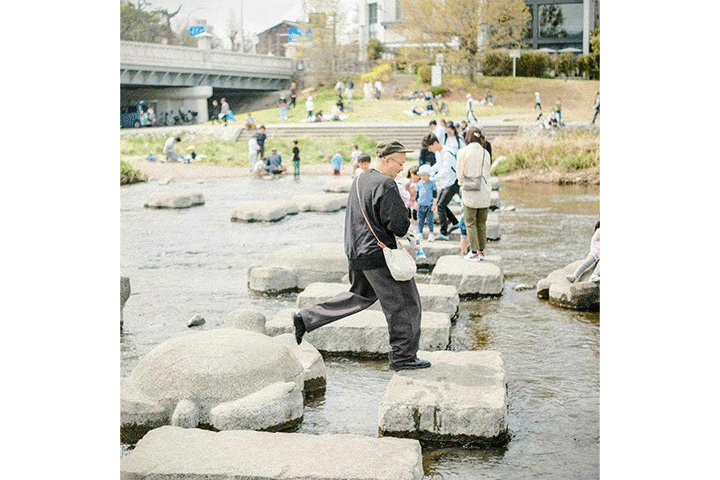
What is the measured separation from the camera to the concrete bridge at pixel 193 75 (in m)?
32.8

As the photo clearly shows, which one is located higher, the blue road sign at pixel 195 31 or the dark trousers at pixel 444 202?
the blue road sign at pixel 195 31

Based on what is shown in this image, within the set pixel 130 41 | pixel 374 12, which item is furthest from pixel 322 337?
pixel 374 12

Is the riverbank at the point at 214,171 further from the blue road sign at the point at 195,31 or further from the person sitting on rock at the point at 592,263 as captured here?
the person sitting on rock at the point at 592,263

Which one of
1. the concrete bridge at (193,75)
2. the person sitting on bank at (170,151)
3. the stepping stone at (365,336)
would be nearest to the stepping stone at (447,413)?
the stepping stone at (365,336)

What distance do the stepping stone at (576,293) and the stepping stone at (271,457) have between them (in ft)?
13.3

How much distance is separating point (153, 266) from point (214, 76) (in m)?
26.7

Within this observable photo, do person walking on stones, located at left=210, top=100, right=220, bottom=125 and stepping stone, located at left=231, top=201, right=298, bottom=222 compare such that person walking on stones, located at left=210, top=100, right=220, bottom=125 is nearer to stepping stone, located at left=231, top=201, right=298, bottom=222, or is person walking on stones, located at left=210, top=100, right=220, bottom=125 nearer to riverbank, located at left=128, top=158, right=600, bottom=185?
riverbank, located at left=128, top=158, right=600, bottom=185

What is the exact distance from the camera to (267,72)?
129 feet

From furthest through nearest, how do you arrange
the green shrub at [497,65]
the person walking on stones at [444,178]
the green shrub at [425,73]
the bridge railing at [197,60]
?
1. the green shrub at [425,73]
2. the green shrub at [497,65]
3. the bridge railing at [197,60]
4. the person walking on stones at [444,178]

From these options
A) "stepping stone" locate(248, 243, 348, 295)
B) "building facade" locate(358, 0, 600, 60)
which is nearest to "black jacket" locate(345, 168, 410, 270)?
"stepping stone" locate(248, 243, 348, 295)

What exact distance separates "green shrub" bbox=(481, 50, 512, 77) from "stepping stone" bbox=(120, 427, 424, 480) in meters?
36.0

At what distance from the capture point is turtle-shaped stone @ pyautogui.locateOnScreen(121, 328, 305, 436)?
16.6 feet

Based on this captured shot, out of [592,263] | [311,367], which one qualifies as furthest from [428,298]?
[311,367]
